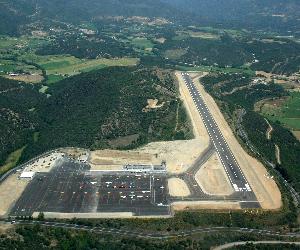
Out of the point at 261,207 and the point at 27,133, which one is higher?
the point at 261,207

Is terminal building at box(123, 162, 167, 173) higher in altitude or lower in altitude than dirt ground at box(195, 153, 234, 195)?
lower

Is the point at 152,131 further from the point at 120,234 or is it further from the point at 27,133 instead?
the point at 120,234

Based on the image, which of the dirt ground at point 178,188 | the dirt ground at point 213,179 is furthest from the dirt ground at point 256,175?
the dirt ground at point 178,188

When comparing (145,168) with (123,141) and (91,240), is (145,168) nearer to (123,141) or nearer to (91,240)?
(123,141)

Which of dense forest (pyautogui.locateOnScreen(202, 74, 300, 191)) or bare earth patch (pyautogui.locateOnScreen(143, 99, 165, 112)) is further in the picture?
bare earth patch (pyautogui.locateOnScreen(143, 99, 165, 112))

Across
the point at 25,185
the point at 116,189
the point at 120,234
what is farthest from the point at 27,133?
the point at 120,234

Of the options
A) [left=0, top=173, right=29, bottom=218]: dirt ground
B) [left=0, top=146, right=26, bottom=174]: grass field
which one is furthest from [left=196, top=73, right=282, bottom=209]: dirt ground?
[left=0, top=146, right=26, bottom=174]: grass field

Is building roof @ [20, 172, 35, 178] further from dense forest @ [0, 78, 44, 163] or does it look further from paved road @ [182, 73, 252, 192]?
paved road @ [182, 73, 252, 192]
